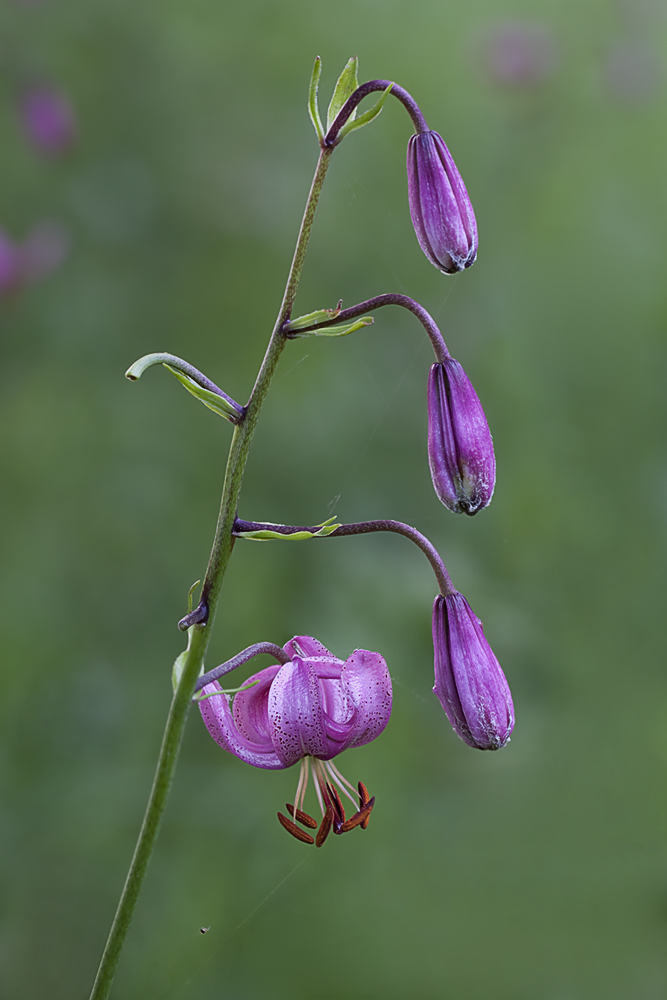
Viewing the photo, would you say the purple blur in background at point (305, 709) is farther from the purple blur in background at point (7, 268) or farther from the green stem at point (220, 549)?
the purple blur in background at point (7, 268)

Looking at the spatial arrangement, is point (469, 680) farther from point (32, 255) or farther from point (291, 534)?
point (32, 255)

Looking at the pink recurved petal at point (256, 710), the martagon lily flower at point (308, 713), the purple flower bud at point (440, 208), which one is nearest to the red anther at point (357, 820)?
the martagon lily flower at point (308, 713)

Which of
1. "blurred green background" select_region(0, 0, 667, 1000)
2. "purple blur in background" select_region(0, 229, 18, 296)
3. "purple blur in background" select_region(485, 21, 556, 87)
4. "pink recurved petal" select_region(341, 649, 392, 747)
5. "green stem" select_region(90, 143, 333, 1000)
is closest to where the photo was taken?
"green stem" select_region(90, 143, 333, 1000)

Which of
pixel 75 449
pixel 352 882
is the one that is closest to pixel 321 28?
pixel 75 449

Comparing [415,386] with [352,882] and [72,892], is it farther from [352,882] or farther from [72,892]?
[72,892]

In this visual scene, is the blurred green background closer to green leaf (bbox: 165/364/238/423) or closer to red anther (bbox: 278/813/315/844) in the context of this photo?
red anther (bbox: 278/813/315/844)

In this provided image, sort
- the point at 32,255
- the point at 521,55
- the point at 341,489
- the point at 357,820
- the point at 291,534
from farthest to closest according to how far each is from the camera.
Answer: the point at 521,55 < the point at 32,255 < the point at 341,489 < the point at 357,820 < the point at 291,534

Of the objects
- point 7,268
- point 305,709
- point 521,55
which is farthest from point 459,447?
point 521,55

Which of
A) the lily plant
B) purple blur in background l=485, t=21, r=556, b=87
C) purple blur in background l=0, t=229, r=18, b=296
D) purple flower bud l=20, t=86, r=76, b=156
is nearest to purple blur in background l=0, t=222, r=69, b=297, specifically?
purple blur in background l=0, t=229, r=18, b=296
